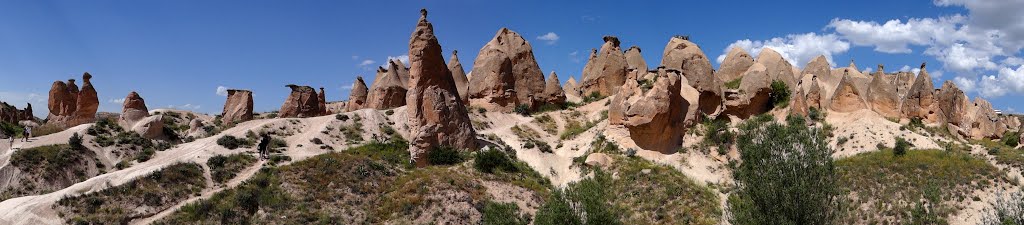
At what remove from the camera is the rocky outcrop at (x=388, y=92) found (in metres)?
55.4

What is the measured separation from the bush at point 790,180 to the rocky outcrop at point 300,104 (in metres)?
37.1

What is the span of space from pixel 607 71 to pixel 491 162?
24.1 meters

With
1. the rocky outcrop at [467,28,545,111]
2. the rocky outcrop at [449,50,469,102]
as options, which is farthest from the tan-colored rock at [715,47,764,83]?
the rocky outcrop at [449,50,469,102]

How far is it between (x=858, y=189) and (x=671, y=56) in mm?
26733

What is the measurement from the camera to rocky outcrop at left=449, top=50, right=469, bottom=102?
55688mm

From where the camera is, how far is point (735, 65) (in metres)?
53.7

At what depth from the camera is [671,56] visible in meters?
56.2

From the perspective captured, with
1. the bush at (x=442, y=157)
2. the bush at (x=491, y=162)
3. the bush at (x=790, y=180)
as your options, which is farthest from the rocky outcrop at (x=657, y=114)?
the bush at (x=790, y=180)

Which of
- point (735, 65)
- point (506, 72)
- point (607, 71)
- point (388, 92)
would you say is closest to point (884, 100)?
point (735, 65)

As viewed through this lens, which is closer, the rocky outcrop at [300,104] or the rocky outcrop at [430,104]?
the rocky outcrop at [430,104]

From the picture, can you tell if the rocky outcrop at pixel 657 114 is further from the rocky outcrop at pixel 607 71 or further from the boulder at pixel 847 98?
the rocky outcrop at pixel 607 71

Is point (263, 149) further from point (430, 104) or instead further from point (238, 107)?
point (238, 107)

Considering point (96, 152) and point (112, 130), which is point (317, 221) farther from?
point (112, 130)

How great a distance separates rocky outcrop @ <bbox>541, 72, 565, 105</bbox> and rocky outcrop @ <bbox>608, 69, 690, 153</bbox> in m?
13.7
